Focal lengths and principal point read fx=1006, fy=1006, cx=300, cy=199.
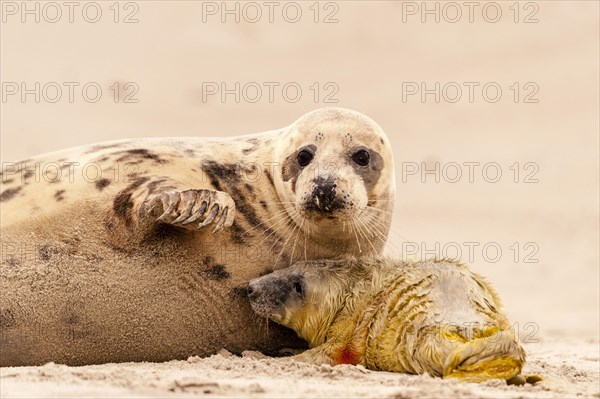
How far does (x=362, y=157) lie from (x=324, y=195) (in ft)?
1.93

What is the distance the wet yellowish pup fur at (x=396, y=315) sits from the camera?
438 centimetres

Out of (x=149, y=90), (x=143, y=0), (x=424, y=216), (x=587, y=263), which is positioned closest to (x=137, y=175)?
(x=587, y=263)

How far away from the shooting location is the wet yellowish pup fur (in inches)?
173

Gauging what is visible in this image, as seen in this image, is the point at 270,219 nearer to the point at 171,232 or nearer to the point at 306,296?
the point at 306,296

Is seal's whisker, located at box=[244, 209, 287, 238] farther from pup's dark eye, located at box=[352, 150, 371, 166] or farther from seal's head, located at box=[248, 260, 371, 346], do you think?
pup's dark eye, located at box=[352, 150, 371, 166]

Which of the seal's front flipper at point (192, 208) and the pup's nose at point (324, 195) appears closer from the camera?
the seal's front flipper at point (192, 208)

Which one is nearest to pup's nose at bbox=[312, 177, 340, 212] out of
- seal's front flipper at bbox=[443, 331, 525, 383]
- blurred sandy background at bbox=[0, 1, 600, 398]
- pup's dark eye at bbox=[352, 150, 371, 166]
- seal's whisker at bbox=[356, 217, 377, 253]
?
seal's whisker at bbox=[356, 217, 377, 253]

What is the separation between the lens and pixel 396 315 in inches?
188

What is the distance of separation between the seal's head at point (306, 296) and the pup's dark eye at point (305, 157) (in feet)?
2.10

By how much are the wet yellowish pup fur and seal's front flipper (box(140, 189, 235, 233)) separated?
54 cm

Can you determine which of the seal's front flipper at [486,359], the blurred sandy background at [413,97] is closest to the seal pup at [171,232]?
the seal's front flipper at [486,359]

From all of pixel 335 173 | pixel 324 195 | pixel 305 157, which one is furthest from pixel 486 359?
pixel 305 157

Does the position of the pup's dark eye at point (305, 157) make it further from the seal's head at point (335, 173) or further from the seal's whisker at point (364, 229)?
the seal's whisker at point (364, 229)

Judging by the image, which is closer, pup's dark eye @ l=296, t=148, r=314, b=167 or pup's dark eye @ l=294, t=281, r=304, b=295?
pup's dark eye @ l=294, t=281, r=304, b=295
